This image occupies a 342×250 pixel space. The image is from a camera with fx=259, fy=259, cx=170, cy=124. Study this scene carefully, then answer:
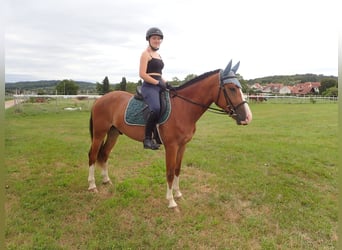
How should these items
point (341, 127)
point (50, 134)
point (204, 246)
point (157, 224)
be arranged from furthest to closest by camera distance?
point (50, 134) < point (157, 224) < point (204, 246) < point (341, 127)

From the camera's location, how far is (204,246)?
125 inches

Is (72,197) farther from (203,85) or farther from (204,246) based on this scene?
(203,85)

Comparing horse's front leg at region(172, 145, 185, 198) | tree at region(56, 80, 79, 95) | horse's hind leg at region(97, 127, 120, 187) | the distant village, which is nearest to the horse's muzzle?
horse's front leg at region(172, 145, 185, 198)

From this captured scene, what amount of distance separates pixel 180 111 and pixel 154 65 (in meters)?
0.82

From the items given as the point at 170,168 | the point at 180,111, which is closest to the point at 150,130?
the point at 180,111

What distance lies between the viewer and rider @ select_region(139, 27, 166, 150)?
390 centimetres

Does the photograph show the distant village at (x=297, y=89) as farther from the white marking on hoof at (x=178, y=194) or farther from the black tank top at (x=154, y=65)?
the black tank top at (x=154, y=65)

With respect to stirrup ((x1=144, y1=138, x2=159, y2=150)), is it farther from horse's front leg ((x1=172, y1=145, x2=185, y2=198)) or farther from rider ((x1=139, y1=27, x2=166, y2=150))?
horse's front leg ((x1=172, y1=145, x2=185, y2=198))

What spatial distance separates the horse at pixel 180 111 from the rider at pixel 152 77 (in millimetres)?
183

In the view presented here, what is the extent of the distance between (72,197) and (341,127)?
4228 millimetres

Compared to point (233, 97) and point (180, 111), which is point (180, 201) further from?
point (233, 97)

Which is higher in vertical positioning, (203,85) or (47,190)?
(203,85)

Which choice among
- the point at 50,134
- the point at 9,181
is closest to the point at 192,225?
the point at 9,181

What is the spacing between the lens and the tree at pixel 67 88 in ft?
136
